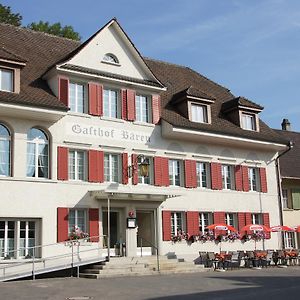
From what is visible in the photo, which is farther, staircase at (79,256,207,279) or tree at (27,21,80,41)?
tree at (27,21,80,41)

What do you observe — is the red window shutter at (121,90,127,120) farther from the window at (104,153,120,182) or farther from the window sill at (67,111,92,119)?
the window at (104,153,120,182)

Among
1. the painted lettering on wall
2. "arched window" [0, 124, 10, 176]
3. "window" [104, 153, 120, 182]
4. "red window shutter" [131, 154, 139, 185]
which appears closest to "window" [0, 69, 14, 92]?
"arched window" [0, 124, 10, 176]

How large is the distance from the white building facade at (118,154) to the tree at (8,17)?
924cm

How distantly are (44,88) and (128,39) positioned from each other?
478 cm

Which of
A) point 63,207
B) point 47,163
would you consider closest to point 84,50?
point 47,163

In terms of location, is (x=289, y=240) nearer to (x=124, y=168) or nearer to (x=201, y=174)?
(x=201, y=174)

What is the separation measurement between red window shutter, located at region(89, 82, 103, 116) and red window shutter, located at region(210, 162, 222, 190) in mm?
6826

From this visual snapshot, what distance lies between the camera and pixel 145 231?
963 inches

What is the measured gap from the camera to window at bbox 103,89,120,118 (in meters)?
23.8

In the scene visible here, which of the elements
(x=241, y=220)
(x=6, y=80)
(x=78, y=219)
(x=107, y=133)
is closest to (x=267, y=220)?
(x=241, y=220)

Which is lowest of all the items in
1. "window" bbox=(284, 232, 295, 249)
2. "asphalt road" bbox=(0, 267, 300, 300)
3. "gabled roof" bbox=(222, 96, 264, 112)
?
"asphalt road" bbox=(0, 267, 300, 300)

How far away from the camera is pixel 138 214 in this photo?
24516mm

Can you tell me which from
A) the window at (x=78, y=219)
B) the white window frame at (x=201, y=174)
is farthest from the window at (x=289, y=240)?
the window at (x=78, y=219)

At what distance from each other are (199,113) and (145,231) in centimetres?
680
